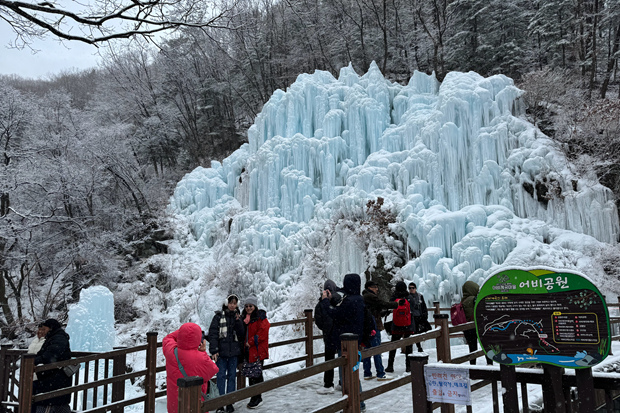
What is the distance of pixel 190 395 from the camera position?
2.22m

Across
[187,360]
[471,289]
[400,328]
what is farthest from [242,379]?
[471,289]

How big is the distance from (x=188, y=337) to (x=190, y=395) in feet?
4.54

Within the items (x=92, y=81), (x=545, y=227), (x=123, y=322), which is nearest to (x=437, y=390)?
(x=545, y=227)

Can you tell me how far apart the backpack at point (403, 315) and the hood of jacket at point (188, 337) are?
353 centimetres

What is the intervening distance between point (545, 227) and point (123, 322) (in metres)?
17.4

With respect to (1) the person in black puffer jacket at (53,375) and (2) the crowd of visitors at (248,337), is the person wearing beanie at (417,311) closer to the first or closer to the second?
(2) the crowd of visitors at (248,337)

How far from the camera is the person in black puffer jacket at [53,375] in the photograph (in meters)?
4.61

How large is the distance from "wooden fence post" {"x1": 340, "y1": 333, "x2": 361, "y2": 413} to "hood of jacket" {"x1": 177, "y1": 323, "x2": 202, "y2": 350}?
1.29 m

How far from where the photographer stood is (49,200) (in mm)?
21109

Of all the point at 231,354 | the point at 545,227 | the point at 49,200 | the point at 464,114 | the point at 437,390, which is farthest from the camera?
the point at 49,200

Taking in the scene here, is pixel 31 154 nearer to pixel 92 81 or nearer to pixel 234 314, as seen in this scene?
pixel 234 314

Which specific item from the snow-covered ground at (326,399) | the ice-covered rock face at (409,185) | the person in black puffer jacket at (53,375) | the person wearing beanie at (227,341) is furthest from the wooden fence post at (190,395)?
the ice-covered rock face at (409,185)

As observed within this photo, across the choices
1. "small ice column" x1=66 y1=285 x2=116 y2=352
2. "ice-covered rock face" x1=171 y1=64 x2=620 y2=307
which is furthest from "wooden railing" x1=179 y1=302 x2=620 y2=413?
"small ice column" x1=66 y1=285 x2=116 y2=352

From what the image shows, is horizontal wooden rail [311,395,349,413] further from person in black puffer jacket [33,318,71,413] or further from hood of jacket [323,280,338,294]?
person in black puffer jacket [33,318,71,413]
